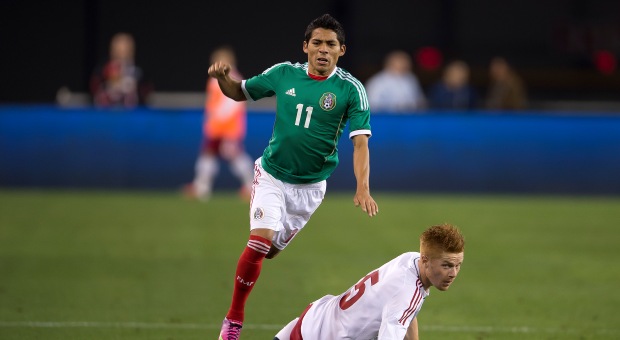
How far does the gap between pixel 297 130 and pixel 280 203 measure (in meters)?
0.57

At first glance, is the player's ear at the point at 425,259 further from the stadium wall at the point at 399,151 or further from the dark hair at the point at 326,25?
the stadium wall at the point at 399,151

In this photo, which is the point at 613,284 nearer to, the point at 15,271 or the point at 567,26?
the point at 15,271

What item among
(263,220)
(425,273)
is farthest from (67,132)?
(425,273)

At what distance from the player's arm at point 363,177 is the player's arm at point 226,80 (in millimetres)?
1036

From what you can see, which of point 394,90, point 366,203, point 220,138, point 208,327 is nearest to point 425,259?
point 366,203

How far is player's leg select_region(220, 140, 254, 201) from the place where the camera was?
1837 centimetres

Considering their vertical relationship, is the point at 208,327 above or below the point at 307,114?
below

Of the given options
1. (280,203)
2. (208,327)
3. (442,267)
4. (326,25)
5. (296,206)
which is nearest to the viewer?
(442,267)

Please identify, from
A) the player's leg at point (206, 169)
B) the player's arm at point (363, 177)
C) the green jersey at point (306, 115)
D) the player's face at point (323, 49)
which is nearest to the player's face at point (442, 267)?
the player's arm at point (363, 177)

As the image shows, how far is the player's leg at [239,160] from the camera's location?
723 inches

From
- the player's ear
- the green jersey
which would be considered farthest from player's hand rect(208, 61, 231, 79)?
the player's ear

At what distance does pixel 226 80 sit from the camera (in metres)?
8.53

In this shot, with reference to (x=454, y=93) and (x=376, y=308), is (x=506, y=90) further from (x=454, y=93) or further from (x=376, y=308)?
(x=376, y=308)

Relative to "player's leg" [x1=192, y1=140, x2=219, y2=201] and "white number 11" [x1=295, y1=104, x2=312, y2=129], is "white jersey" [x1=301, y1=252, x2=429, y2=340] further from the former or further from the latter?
"player's leg" [x1=192, y1=140, x2=219, y2=201]
